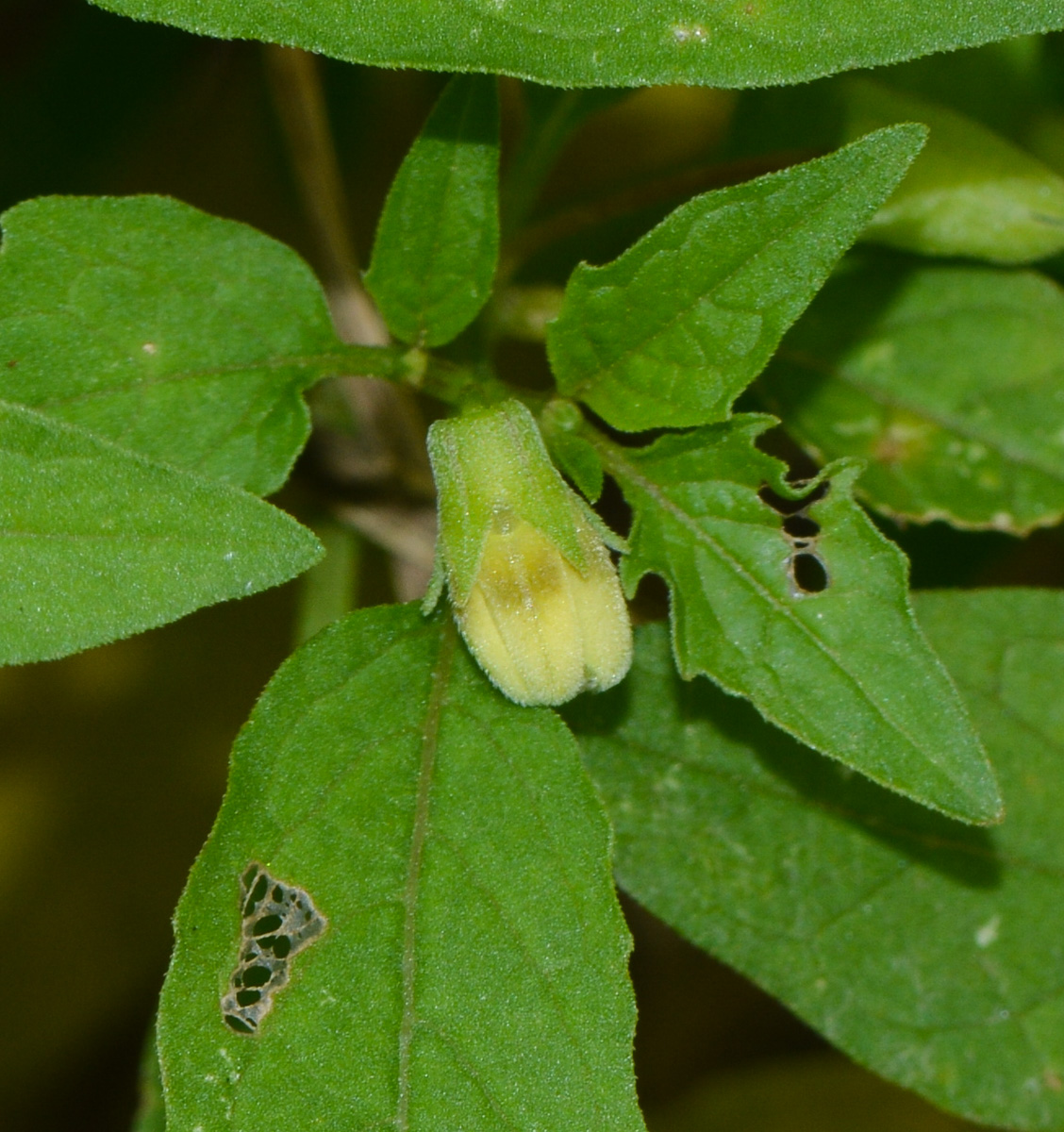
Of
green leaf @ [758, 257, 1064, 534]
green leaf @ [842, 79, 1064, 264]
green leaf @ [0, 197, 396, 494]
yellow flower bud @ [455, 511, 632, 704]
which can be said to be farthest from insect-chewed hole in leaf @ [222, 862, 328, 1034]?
green leaf @ [842, 79, 1064, 264]

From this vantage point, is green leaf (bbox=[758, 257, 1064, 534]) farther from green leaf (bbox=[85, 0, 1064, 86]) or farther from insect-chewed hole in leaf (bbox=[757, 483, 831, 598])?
green leaf (bbox=[85, 0, 1064, 86])

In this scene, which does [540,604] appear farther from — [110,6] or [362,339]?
[362,339]

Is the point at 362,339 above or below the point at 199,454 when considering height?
below

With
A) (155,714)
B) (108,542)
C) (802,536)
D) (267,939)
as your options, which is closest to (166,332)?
(108,542)

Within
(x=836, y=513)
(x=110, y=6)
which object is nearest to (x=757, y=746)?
(x=836, y=513)

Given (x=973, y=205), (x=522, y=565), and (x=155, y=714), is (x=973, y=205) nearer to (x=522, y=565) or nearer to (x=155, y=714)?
(x=522, y=565)

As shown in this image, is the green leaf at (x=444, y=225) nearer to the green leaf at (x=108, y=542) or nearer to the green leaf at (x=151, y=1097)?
the green leaf at (x=108, y=542)
